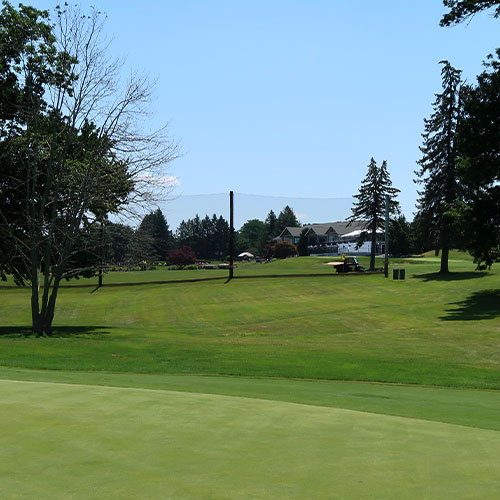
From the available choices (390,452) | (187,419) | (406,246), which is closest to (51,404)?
(187,419)

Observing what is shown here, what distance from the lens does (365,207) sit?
3305 inches

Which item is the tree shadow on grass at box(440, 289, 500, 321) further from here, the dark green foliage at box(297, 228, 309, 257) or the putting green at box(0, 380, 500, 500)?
the dark green foliage at box(297, 228, 309, 257)

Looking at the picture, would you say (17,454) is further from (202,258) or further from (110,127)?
(202,258)

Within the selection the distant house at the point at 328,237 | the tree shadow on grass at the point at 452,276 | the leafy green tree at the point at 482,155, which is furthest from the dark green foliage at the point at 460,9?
the distant house at the point at 328,237

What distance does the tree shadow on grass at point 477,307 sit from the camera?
36750 mm

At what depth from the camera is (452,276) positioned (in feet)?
204

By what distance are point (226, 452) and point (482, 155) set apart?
41388 millimetres

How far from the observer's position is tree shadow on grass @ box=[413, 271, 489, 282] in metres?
60.0

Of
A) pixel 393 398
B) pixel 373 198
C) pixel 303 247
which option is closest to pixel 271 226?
pixel 303 247

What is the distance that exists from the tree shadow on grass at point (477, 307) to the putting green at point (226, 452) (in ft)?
101

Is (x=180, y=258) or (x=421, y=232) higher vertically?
(x=421, y=232)

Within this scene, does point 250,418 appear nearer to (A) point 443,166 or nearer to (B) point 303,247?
(A) point 443,166

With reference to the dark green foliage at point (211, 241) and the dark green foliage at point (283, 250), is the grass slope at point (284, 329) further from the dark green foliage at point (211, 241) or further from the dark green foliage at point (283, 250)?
the dark green foliage at point (211, 241)

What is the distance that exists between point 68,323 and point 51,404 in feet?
109
